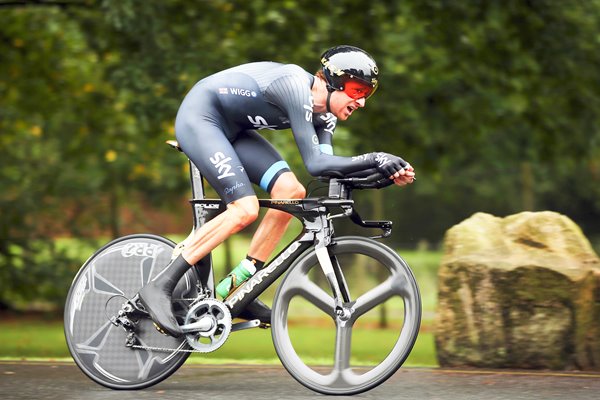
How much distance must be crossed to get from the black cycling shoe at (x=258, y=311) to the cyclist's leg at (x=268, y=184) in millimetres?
248

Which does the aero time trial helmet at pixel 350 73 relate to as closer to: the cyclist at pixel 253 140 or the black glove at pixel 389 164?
the cyclist at pixel 253 140

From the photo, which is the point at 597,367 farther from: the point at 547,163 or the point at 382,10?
the point at 547,163

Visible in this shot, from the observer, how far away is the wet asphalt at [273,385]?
19.0ft

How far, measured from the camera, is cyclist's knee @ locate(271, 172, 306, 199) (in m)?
5.91

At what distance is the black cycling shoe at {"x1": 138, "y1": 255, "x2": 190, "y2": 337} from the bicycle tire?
0.45 feet

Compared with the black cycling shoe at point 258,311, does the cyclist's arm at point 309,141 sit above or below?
above

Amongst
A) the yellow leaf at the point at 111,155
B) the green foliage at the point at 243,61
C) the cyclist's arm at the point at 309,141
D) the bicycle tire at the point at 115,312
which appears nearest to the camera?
the cyclist's arm at the point at 309,141

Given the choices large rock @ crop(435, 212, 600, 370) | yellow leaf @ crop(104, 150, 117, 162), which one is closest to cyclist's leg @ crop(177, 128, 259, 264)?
large rock @ crop(435, 212, 600, 370)

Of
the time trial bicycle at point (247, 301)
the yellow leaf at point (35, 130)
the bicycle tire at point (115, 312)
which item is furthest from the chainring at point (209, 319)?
the yellow leaf at point (35, 130)

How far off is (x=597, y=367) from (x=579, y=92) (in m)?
7.76

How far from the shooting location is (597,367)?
22.9ft

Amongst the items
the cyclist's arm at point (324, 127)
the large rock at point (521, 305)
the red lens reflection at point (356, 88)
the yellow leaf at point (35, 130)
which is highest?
the yellow leaf at point (35, 130)

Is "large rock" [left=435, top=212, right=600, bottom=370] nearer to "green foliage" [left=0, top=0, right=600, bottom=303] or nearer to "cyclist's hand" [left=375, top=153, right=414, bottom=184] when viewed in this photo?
"cyclist's hand" [left=375, top=153, right=414, bottom=184]

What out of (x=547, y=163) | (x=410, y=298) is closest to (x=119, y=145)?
(x=547, y=163)
